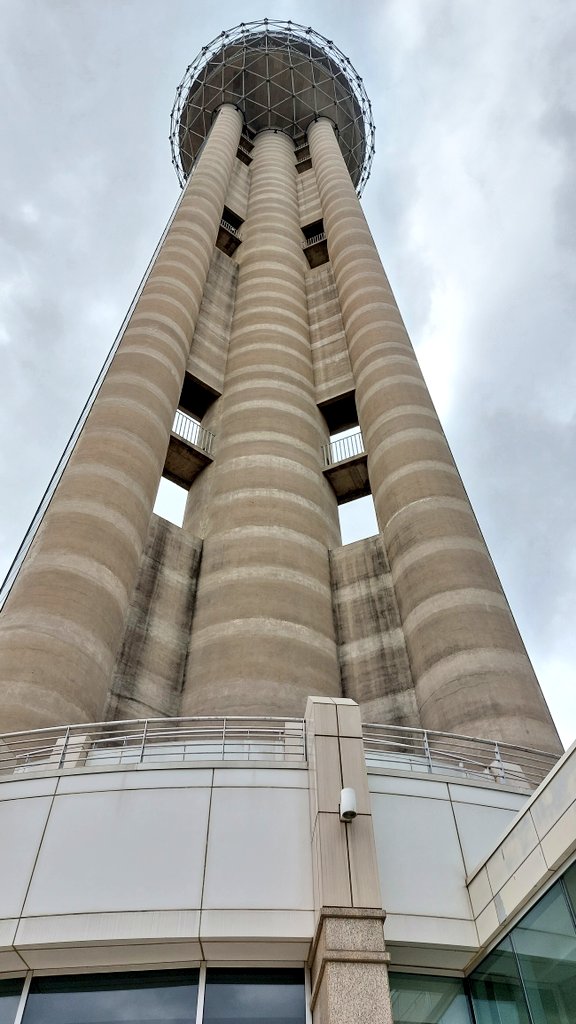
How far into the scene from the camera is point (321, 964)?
9594 millimetres

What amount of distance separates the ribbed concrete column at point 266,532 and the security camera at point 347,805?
11.5m

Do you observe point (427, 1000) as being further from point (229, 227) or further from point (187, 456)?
point (229, 227)

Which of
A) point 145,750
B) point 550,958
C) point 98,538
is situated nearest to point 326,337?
point 98,538

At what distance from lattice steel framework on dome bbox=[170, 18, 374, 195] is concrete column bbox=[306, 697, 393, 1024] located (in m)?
60.6

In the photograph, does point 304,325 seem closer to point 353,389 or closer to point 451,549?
point 353,389

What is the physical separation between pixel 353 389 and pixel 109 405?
41.8 feet

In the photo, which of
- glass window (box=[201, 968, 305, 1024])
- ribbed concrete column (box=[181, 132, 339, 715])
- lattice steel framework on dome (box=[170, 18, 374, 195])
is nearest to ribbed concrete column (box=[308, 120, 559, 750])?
ribbed concrete column (box=[181, 132, 339, 715])

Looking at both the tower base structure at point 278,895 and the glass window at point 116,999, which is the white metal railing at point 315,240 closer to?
the tower base structure at point 278,895

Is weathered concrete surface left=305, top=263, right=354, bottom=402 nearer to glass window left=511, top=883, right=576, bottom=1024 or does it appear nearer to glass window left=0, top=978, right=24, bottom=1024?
glass window left=511, top=883, right=576, bottom=1024

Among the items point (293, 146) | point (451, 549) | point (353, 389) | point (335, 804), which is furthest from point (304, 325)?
point (335, 804)

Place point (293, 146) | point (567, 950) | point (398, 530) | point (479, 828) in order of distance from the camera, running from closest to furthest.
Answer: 1. point (567, 950)
2. point (479, 828)
3. point (398, 530)
4. point (293, 146)

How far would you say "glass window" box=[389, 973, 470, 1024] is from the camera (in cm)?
1068

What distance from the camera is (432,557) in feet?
80.4

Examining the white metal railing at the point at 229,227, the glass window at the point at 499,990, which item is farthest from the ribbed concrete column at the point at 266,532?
the glass window at the point at 499,990
